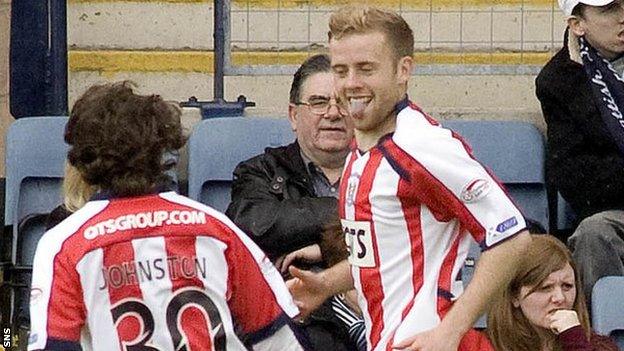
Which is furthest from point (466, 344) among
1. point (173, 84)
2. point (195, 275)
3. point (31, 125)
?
point (173, 84)

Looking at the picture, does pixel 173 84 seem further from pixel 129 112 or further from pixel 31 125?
pixel 129 112

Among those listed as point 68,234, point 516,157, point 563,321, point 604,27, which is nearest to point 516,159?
point 516,157

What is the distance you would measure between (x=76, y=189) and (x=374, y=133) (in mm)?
774

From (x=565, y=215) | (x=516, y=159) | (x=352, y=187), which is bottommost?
(x=565, y=215)

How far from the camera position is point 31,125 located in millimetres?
6078

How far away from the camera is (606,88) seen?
223 inches

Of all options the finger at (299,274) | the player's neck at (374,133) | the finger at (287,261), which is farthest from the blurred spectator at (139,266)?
the finger at (287,261)

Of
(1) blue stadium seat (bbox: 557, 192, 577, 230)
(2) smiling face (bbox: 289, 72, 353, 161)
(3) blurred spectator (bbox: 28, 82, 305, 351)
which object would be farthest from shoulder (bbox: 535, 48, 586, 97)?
(3) blurred spectator (bbox: 28, 82, 305, 351)

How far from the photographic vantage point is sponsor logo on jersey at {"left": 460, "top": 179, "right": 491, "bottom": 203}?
12.8ft

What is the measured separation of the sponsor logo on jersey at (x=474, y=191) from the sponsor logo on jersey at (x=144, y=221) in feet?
2.09

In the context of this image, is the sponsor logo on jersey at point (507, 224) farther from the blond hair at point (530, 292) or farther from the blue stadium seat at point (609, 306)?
the blue stadium seat at point (609, 306)

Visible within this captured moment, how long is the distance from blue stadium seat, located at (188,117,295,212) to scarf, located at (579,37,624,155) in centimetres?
114

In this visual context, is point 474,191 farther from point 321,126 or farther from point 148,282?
point 321,126

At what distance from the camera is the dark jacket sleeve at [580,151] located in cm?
559
